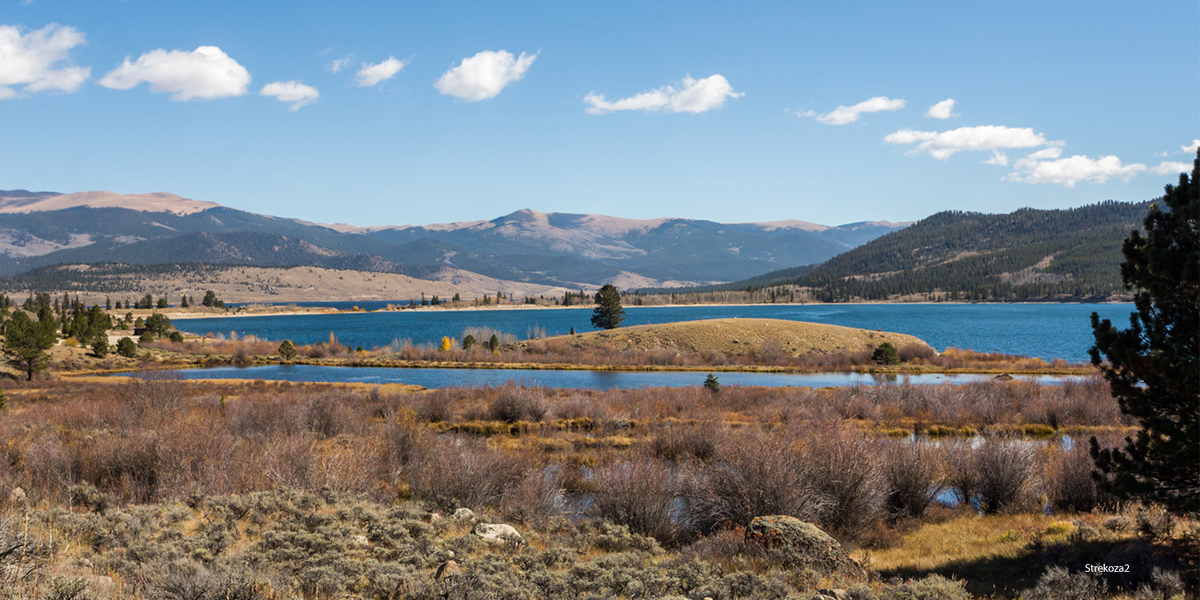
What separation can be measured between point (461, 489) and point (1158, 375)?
434 inches

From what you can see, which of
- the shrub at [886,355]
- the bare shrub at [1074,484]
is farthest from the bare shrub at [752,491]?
the shrub at [886,355]

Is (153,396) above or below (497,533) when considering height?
above

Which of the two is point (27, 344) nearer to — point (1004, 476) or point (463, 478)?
point (463, 478)

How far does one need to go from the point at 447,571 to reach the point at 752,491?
18.3ft

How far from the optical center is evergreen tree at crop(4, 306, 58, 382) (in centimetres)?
4184

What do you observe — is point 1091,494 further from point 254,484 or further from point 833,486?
point 254,484

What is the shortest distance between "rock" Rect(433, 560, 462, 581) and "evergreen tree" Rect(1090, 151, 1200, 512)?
25.6 ft

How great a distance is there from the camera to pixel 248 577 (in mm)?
7387

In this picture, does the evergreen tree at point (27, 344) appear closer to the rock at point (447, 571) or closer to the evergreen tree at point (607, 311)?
the evergreen tree at point (607, 311)

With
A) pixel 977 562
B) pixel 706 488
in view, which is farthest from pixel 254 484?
pixel 977 562

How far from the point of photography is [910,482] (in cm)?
1354

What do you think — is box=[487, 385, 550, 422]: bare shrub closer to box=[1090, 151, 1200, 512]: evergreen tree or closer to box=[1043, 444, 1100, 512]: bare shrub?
box=[1043, 444, 1100, 512]: bare shrub

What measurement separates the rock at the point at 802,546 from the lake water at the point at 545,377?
2917 cm

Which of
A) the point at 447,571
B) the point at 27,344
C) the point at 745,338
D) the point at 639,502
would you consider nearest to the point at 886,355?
the point at 745,338
